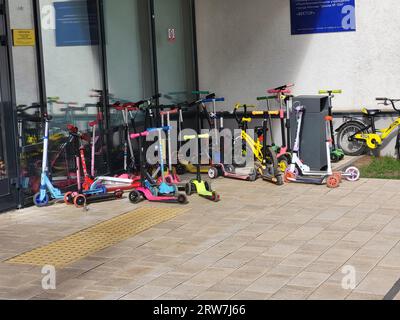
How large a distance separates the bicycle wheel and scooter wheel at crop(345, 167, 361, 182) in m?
1.71

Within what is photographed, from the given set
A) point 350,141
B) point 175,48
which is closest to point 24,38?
point 175,48

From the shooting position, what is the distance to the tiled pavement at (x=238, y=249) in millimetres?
6035

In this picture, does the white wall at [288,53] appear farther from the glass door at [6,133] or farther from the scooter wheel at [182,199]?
the glass door at [6,133]

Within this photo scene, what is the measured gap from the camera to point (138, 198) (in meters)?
9.36

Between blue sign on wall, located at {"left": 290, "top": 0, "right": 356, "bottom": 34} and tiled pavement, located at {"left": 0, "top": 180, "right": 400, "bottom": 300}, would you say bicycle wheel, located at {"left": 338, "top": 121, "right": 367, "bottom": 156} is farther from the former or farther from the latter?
tiled pavement, located at {"left": 0, "top": 180, "right": 400, "bottom": 300}

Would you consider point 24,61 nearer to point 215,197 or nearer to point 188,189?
point 188,189

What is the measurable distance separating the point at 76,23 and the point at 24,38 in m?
1.12

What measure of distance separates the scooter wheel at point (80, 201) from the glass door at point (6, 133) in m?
0.71

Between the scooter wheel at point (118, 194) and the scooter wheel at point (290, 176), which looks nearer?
the scooter wheel at point (118, 194)

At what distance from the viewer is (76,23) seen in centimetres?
1012

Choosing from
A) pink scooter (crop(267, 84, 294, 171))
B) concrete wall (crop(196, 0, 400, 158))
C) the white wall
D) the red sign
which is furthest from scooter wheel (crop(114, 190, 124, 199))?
the white wall

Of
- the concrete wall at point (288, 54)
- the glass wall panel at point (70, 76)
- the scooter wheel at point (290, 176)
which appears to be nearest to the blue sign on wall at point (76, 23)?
the glass wall panel at point (70, 76)
